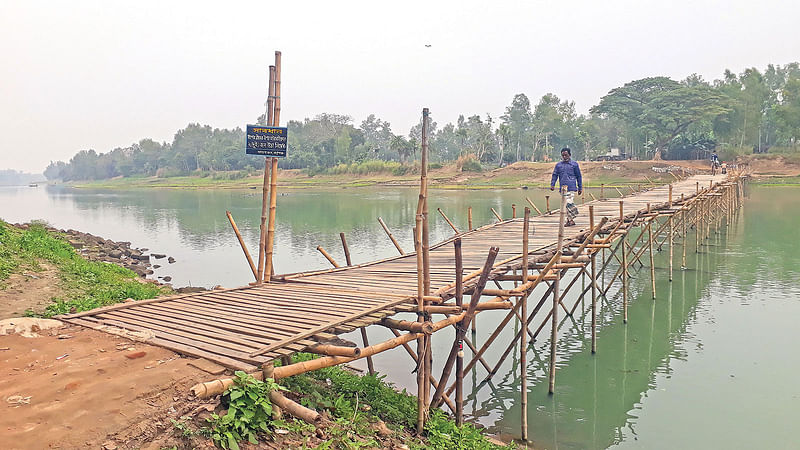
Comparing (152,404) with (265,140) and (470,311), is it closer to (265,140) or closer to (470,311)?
(470,311)

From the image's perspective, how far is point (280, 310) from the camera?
259 inches

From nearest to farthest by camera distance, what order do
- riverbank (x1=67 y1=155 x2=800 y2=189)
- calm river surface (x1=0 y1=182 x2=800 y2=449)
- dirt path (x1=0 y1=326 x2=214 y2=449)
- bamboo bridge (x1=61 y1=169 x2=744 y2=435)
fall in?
dirt path (x1=0 y1=326 x2=214 y2=449)
bamboo bridge (x1=61 y1=169 x2=744 y2=435)
calm river surface (x1=0 y1=182 x2=800 y2=449)
riverbank (x1=67 y1=155 x2=800 y2=189)

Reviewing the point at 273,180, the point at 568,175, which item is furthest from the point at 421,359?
the point at 568,175

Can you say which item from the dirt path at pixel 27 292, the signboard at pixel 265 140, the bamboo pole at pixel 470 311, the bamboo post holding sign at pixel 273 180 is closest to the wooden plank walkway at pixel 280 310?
the bamboo post holding sign at pixel 273 180

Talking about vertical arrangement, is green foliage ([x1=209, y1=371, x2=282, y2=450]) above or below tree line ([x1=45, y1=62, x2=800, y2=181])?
below

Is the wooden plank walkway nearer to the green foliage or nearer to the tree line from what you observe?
the green foliage

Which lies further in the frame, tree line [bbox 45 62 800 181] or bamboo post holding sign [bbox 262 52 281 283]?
tree line [bbox 45 62 800 181]

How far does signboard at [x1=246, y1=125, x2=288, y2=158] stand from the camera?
7.97 meters

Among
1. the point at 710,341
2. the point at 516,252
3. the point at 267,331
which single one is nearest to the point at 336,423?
the point at 267,331

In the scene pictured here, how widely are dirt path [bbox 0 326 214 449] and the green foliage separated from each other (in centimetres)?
25

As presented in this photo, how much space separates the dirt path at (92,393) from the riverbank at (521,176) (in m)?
46.1

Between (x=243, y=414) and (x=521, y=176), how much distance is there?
197 ft

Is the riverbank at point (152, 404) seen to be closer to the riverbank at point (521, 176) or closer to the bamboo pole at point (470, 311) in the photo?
the bamboo pole at point (470, 311)

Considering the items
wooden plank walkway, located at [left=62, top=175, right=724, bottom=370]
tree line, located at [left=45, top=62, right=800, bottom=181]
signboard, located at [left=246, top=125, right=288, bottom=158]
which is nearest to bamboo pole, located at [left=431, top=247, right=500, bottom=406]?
wooden plank walkway, located at [left=62, top=175, right=724, bottom=370]
